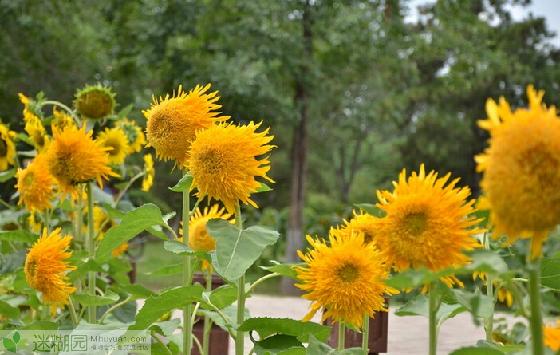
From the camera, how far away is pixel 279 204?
1852 cm

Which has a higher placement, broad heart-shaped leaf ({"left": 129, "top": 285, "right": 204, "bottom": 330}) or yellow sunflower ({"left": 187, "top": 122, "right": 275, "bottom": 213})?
yellow sunflower ({"left": 187, "top": 122, "right": 275, "bottom": 213})

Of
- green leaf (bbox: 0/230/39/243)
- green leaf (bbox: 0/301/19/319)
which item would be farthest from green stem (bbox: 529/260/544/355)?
green leaf (bbox: 0/230/39/243)

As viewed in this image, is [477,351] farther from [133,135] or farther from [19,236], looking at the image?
[133,135]

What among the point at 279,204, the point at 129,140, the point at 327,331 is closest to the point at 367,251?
the point at 327,331

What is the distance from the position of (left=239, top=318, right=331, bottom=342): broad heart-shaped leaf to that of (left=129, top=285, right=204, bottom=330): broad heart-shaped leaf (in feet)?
0.27

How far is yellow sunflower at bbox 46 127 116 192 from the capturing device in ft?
5.12

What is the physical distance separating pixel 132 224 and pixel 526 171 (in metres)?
0.71

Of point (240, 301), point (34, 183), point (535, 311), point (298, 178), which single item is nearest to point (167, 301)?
point (240, 301)

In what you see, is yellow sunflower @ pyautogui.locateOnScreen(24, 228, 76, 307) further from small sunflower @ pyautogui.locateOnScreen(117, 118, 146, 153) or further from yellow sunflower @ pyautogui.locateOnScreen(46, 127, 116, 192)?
small sunflower @ pyautogui.locateOnScreen(117, 118, 146, 153)

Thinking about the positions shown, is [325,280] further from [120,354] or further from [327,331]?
[120,354]

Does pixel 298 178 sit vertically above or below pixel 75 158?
above

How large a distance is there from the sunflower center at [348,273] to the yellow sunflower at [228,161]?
0.17 m

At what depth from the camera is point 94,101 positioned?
2227 millimetres

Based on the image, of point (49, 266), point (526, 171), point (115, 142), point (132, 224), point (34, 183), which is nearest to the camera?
point (526, 171)
